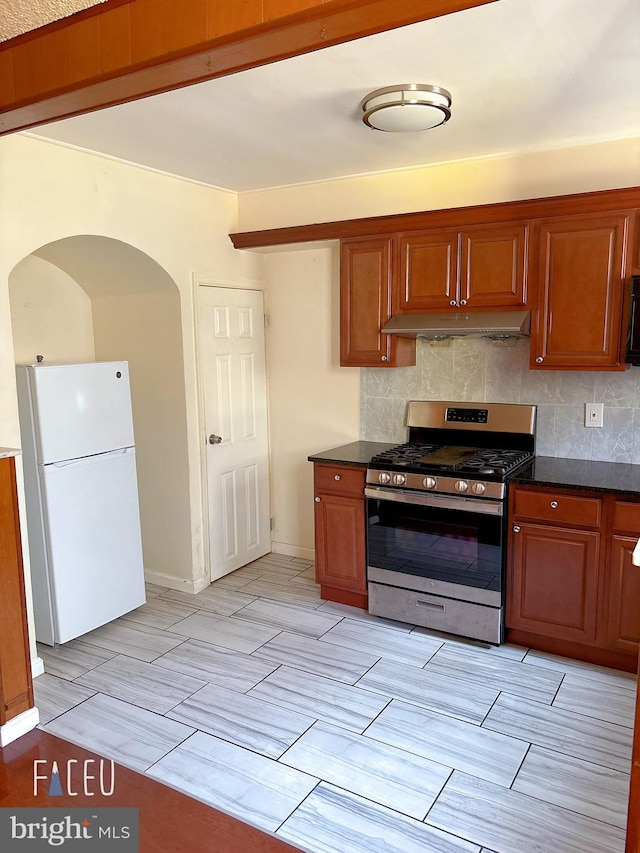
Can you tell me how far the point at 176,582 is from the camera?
4.10 meters

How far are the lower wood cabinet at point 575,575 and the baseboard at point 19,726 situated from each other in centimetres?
225

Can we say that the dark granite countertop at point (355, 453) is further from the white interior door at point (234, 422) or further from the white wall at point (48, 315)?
the white wall at point (48, 315)

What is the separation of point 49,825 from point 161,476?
2261mm

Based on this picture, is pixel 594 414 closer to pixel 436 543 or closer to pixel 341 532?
pixel 436 543

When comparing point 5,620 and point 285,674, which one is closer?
point 5,620

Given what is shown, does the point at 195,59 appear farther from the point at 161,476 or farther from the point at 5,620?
the point at 161,476

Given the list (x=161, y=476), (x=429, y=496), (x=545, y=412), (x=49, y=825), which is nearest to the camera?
(x=49, y=825)

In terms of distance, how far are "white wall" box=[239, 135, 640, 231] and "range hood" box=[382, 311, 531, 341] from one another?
64 cm

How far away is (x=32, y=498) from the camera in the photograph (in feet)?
10.5

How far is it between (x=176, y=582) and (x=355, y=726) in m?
1.83

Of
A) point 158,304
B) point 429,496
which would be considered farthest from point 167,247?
point 429,496

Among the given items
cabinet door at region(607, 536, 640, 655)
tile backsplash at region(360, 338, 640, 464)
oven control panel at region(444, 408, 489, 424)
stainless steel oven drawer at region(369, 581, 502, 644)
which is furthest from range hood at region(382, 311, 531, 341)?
stainless steel oven drawer at region(369, 581, 502, 644)

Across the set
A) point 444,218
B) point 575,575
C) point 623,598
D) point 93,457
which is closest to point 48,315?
point 93,457

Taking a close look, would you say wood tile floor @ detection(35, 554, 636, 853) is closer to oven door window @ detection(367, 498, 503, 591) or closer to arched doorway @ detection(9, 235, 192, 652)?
oven door window @ detection(367, 498, 503, 591)
